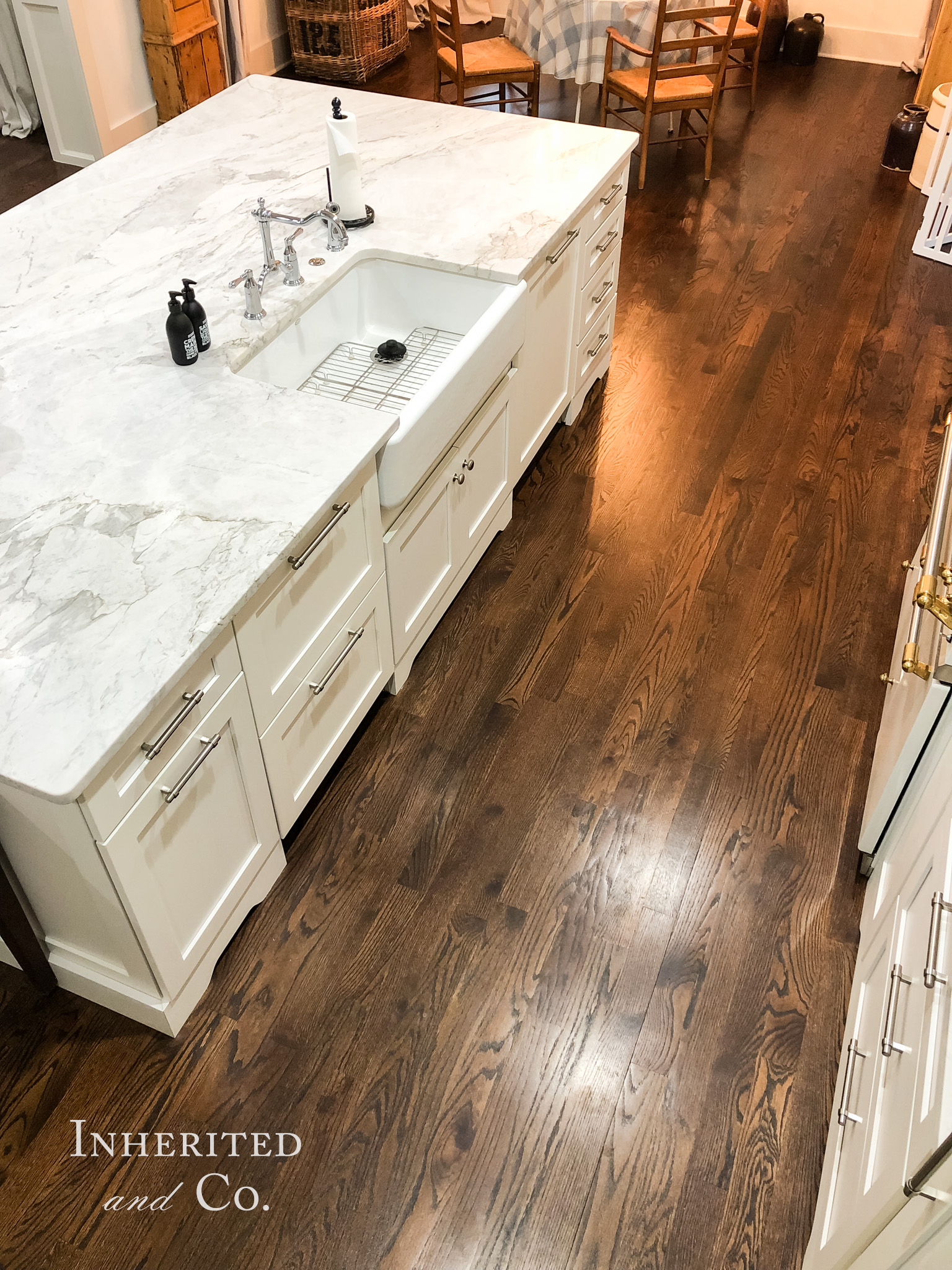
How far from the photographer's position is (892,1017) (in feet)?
4.99

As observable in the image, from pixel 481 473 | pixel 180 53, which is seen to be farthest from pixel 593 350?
pixel 180 53

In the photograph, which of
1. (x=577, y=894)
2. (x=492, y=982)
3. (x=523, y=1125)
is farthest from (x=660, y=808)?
(x=523, y=1125)

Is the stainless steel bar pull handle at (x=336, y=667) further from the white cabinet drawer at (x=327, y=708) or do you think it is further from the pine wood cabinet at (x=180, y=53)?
the pine wood cabinet at (x=180, y=53)

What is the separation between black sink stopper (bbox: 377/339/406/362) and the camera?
2.61m

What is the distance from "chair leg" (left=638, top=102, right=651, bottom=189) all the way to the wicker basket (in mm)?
1872

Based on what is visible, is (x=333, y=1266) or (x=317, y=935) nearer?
(x=333, y=1266)

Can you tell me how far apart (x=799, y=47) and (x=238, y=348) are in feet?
18.2

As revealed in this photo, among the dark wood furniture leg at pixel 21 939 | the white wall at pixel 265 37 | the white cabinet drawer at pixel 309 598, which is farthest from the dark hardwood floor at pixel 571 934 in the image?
the white wall at pixel 265 37

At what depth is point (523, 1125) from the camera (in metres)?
1.89

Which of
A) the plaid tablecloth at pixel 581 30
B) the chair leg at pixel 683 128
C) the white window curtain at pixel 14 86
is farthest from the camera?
the chair leg at pixel 683 128

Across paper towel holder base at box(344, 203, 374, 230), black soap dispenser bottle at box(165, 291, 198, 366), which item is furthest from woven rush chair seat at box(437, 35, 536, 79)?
black soap dispenser bottle at box(165, 291, 198, 366)

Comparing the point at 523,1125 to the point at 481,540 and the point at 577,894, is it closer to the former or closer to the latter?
the point at 577,894

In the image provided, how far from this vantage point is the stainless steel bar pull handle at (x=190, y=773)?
1.66 metres

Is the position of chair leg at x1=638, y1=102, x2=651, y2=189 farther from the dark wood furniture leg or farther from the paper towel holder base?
the dark wood furniture leg
